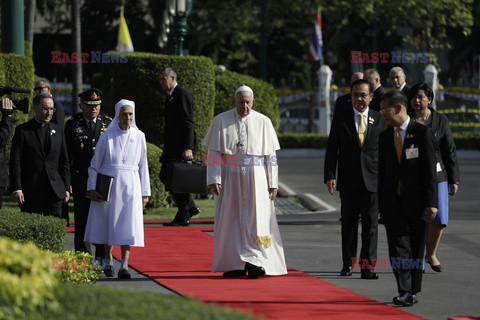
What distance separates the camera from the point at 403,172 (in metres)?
12.3

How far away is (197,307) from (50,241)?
4694mm

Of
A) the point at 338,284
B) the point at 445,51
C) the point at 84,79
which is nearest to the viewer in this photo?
the point at 338,284

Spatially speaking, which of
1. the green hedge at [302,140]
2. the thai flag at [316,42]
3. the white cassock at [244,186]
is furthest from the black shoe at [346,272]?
the thai flag at [316,42]

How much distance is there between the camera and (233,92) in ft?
80.3

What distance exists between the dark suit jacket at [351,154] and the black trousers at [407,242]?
192 cm

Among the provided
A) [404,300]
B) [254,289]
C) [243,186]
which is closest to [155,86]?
[243,186]

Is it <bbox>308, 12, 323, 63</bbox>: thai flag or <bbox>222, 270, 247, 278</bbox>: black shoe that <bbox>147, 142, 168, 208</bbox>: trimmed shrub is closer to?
<bbox>222, 270, 247, 278</bbox>: black shoe

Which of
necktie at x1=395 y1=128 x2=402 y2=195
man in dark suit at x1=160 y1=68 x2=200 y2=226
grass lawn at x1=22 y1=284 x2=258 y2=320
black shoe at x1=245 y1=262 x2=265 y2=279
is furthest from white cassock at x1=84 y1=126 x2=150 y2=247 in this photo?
grass lawn at x1=22 y1=284 x2=258 y2=320

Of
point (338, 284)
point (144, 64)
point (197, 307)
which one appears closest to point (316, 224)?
point (144, 64)

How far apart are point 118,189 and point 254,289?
1798 millimetres

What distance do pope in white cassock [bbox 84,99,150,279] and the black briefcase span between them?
462 centimetres

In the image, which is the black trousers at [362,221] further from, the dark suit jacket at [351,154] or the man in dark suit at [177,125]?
the man in dark suit at [177,125]

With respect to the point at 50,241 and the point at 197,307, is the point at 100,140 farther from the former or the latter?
the point at 197,307
